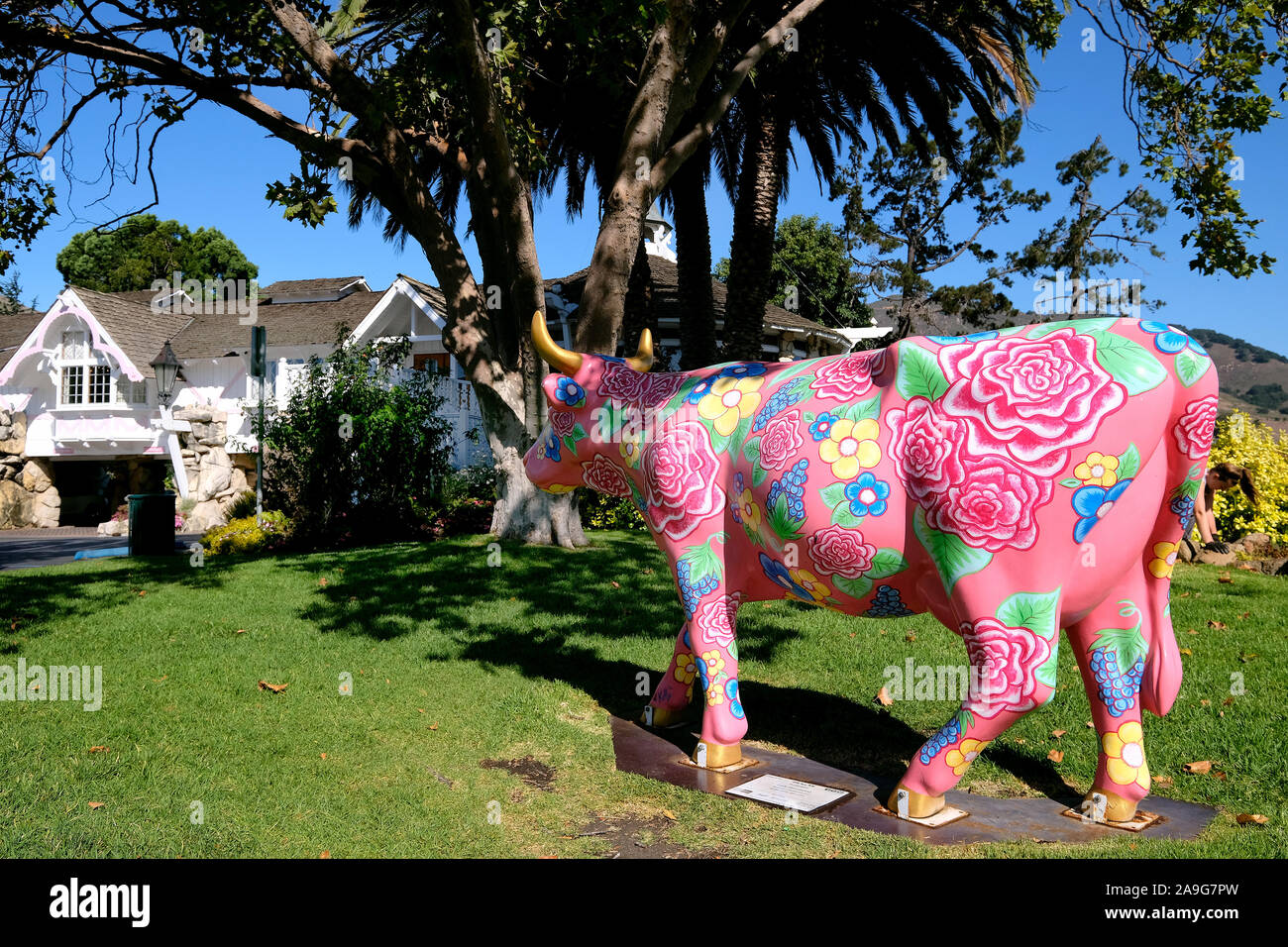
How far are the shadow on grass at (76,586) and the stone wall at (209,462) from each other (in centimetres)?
1265

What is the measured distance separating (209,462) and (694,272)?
1701 cm

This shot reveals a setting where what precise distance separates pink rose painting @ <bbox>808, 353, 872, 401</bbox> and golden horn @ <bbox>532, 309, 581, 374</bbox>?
171cm

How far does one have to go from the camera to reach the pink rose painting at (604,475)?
5973 millimetres

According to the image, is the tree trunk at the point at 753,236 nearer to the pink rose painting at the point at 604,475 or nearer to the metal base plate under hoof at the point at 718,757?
the pink rose painting at the point at 604,475

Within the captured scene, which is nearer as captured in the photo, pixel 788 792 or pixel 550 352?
pixel 788 792

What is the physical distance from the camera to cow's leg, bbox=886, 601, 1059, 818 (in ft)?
13.3

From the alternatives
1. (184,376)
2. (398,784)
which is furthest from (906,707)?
(184,376)

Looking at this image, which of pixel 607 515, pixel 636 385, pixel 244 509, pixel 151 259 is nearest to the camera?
pixel 636 385

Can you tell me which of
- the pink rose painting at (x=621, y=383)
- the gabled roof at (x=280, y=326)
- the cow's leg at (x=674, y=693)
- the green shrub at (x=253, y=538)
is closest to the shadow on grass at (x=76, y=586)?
the green shrub at (x=253, y=538)

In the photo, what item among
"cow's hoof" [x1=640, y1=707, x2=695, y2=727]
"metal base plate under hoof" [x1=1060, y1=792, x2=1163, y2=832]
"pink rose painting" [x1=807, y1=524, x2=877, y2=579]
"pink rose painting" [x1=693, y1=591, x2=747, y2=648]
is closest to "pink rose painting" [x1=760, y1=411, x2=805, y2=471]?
"pink rose painting" [x1=807, y1=524, x2=877, y2=579]

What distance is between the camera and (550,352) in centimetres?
575

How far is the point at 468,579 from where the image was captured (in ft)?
34.1

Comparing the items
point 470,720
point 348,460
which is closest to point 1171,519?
point 470,720

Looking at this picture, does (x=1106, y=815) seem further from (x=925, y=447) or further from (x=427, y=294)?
(x=427, y=294)
